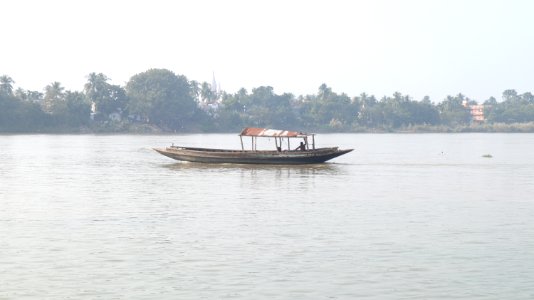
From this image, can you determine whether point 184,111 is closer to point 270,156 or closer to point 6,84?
point 6,84

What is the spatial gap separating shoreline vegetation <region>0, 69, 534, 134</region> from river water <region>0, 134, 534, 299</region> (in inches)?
4173

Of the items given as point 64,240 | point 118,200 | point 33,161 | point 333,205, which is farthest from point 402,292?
point 33,161

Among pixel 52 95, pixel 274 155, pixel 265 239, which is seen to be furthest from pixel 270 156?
pixel 52 95

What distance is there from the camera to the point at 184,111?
161000 millimetres

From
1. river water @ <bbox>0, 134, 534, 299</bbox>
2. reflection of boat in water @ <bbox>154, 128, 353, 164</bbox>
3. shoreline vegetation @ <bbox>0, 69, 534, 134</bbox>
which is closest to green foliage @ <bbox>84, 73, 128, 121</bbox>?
shoreline vegetation @ <bbox>0, 69, 534, 134</bbox>

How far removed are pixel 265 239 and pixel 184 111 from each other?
5568 inches

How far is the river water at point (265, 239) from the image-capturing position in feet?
51.4

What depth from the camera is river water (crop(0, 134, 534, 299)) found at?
15.7 metres

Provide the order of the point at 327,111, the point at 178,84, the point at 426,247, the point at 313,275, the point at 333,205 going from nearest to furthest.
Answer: the point at 313,275
the point at 426,247
the point at 333,205
the point at 178,84
the point at 327,111

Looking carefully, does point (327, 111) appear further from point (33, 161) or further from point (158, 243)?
point (158, 243)

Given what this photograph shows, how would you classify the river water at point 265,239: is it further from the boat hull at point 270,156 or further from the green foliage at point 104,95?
the green foliage at point 104,95

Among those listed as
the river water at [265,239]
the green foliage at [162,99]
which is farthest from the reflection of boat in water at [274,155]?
the green foliage at [162,99]

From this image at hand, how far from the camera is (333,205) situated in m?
29.0

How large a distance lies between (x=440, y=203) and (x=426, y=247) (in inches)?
400
